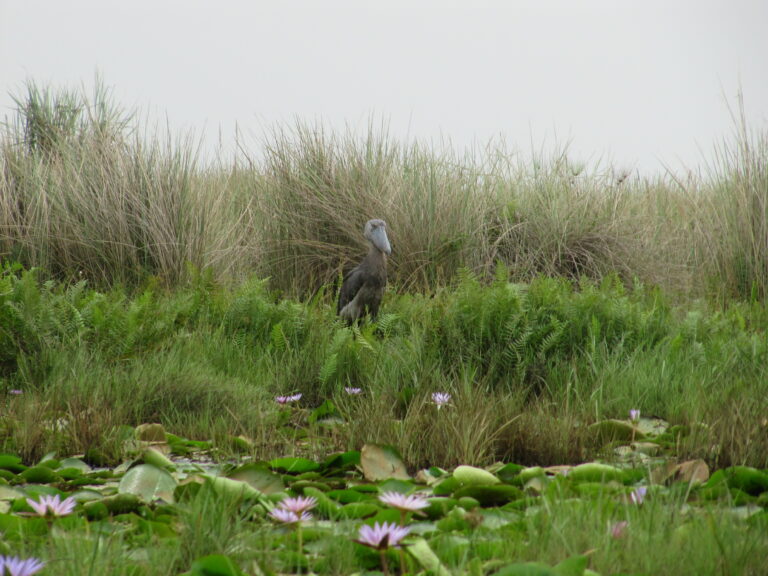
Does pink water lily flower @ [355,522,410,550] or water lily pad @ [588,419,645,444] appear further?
water lily pad @ [588,419,645,444]

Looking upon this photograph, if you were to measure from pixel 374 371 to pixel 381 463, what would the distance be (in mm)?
1463

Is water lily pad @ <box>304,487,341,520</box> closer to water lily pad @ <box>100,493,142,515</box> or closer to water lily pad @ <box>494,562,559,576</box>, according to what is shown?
water lily pad @ <box>100,493,142,515</box>

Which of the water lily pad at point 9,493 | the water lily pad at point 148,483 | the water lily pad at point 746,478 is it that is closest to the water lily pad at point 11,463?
the water lily pad at point 9,493

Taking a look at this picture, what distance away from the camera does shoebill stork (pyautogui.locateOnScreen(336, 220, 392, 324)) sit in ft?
17.3

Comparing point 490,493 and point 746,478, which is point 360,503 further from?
point 746,478

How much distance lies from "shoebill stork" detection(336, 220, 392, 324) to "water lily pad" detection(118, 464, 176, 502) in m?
2.81

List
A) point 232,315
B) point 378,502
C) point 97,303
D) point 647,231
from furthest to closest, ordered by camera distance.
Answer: point 647,231
point 232,315
point 97,303
point 378,502

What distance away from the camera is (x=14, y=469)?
109 inches

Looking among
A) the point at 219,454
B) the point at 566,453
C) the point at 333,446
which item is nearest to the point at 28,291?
the point at 219,454

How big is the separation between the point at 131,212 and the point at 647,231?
16.5ft

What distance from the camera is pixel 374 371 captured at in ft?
13.3

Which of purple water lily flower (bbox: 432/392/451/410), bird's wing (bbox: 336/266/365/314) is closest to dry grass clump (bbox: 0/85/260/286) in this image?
bird's wing (bbox: 336/266/365/314)

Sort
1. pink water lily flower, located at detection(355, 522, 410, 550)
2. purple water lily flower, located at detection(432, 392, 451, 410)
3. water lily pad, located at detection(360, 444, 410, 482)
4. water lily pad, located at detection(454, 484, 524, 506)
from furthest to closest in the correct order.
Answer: purple water lily flower, located at detection(432, 392, 451, 410), water lily pad, located at detection(360, 444, 410, 482), water lily pad, located at detection(454, 484, 524, 506), pink water lily flower, located at detection(355, 522, 410, 550)

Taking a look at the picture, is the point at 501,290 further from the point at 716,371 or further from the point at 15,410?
the point at 15,410
